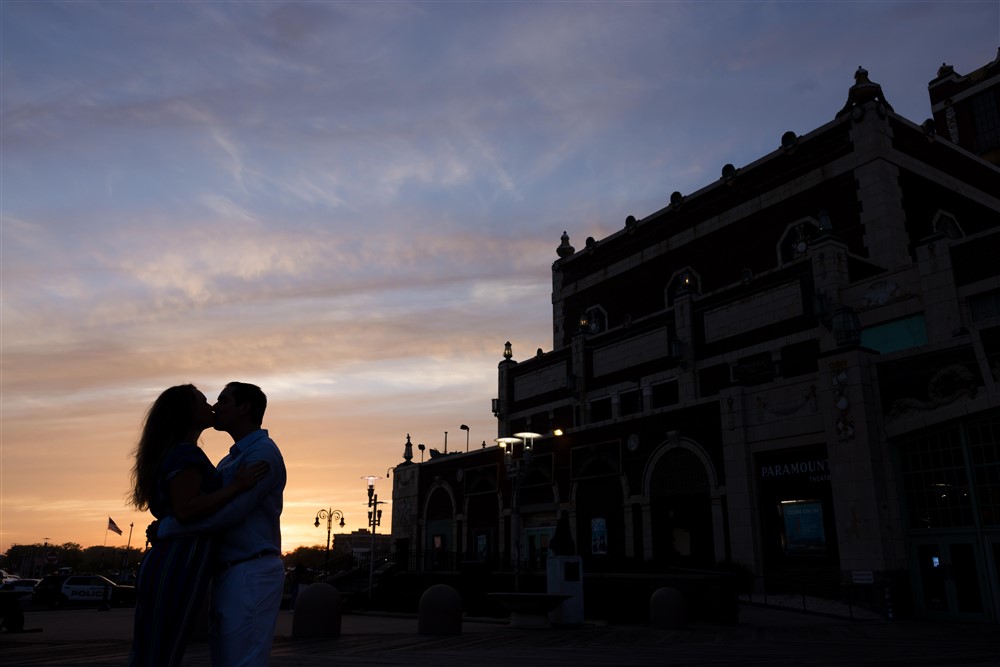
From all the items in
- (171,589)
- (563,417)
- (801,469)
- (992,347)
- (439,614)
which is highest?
(563,417)

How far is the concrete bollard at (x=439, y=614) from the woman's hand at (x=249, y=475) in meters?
14.2

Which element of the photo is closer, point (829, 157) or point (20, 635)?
point (20, 635)

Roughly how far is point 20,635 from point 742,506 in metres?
22.8

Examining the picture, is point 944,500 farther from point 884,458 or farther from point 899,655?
point 899,655

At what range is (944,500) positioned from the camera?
23.6 metres

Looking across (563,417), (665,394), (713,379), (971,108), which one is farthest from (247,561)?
(971,108)

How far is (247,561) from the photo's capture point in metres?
3.71

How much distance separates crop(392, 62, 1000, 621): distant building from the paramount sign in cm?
5

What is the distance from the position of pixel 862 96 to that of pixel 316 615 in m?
29.8

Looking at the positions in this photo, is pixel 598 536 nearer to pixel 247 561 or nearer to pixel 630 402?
pixel 630 402

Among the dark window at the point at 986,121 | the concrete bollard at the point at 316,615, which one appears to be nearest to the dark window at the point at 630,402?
the concrete bollard at the point at 316,615

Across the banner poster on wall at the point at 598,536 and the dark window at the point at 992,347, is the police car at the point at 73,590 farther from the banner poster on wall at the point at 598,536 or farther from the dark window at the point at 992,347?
the dark window at the point at 992,347

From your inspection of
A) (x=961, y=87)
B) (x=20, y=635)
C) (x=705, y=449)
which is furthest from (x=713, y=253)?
(x=20, y=635)

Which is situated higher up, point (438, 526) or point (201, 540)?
point (438, 526)
